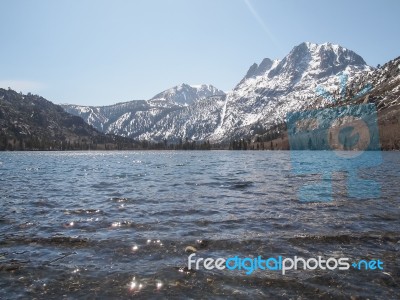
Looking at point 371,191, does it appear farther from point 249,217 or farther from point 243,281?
point 243,281

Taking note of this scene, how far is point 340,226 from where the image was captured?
1950cm

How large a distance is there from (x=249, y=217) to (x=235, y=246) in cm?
651

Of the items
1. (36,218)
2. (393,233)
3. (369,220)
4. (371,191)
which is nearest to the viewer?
(393,233)

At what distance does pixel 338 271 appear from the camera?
12570mm

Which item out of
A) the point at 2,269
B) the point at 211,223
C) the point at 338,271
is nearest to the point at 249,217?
the point at 211,223

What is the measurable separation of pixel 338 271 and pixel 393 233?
7345mm

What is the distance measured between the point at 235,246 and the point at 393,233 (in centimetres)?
899

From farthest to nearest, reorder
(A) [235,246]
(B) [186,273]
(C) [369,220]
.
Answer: (C) [369,220] < (A) [235,246] < (B) [186,273]

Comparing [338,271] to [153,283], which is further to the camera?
[338,271]

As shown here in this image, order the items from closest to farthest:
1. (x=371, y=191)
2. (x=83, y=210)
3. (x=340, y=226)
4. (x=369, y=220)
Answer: (x=340, y=226) → (x=369, y=220) → (x=83, y=210) → (x=371, y=191)

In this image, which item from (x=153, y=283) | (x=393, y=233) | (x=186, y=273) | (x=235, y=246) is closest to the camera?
(x=153, y=283)

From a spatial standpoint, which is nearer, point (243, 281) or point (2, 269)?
point (243, 281)

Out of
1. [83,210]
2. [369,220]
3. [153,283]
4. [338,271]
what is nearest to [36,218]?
[83,210]

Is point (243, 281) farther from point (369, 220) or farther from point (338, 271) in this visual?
point (369, 220)
